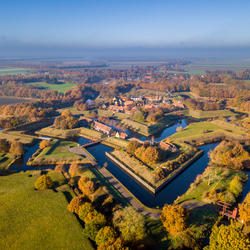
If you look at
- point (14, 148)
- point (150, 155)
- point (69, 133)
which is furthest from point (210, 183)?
point (14, 148)

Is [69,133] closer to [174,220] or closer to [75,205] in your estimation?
[75,205]

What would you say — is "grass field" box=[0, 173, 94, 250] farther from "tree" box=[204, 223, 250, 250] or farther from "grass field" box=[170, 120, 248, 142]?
"grass field" box=[170, 120, 248, 142]

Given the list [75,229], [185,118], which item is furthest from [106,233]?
[185,118]

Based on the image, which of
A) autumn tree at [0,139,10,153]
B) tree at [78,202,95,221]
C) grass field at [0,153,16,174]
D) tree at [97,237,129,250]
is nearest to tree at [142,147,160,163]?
tree at [78,202,95,221]

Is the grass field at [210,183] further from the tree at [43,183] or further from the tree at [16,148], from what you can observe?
the tree at [16,148]

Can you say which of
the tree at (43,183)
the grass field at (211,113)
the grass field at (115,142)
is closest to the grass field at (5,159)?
the tree at (43,183)

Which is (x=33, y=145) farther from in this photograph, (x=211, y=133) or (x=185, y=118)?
(x=185, y=118)
